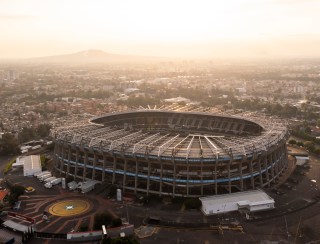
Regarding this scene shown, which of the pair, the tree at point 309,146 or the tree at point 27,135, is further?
the tree at point 27,135

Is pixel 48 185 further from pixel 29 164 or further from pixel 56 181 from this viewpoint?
pixel 29 164

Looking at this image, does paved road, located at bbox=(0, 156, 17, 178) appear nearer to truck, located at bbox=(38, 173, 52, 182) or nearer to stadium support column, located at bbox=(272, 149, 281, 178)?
truck, located at bbox=(38, 173, 52, 182)

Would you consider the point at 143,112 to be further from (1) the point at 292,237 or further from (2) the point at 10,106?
(2) the point at 10,106

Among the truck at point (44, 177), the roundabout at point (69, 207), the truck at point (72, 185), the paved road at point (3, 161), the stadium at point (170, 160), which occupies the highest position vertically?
the stadium at point (170, 160)

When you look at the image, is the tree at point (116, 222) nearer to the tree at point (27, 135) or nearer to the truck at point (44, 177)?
the truck at point (44, 177)

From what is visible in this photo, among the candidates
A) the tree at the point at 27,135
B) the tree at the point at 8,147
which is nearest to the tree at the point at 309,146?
the tree at the point at 8,147

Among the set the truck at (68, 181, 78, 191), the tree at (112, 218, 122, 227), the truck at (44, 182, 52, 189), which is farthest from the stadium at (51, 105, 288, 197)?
the tree at (112, 218, 122, 227)

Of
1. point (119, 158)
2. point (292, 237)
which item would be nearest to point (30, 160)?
point (119, 158)
